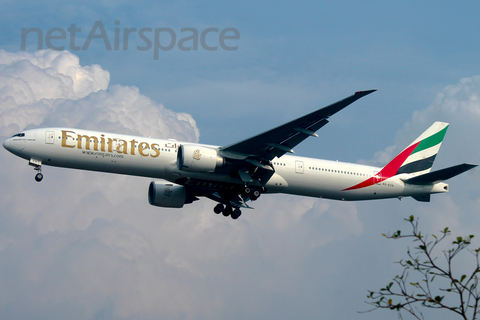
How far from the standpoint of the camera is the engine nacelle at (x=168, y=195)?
136 ft

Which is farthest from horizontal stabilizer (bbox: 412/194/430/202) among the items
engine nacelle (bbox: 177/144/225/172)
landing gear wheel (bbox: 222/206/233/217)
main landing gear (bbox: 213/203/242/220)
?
engine nacelle (bbox: 177/144/225/172)

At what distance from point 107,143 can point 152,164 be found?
3217 millimetres

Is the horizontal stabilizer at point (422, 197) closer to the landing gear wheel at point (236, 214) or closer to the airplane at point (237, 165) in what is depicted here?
the airplane at point (237, 165)

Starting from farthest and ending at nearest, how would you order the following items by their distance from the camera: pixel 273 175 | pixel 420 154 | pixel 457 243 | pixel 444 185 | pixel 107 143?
pixel 420 154 < pixel 444 185 < pixel 273 175 < pixel 107 143 < pixel 457 243

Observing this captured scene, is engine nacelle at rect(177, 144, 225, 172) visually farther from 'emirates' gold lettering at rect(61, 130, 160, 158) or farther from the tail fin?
the tail fin

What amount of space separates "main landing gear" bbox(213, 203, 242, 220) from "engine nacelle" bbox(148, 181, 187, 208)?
3090mm

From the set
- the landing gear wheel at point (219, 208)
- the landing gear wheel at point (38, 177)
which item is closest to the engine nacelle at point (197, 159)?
the landing gear wheel at point (219, 208)

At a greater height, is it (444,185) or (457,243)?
(444,185)

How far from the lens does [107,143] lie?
3359cm

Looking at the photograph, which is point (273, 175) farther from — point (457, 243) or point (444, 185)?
point (457, 243)

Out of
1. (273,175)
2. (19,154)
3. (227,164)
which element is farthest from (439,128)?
(19,154)

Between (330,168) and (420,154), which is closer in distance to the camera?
(330,168)

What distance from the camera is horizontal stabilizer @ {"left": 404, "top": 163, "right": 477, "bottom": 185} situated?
35.4 m

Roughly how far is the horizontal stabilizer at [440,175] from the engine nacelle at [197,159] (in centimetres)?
1607
